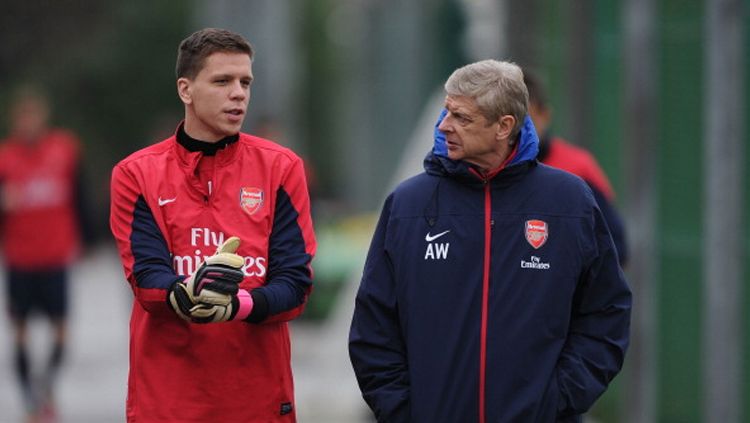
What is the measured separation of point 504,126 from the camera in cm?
564

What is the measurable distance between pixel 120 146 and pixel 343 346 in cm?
3518

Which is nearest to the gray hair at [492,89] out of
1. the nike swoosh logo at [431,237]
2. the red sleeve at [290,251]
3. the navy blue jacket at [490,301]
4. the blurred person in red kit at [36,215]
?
the navy blue jacket at [490,301]

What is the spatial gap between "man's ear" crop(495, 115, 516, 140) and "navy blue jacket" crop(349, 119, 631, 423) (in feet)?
0.19

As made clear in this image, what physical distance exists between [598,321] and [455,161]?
26.3 inches

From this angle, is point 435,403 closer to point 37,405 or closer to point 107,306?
point 37,405

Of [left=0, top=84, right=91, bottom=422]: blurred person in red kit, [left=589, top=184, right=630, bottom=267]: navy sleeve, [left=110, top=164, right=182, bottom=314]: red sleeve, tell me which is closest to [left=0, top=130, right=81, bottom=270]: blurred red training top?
[left=0, top=84, right=91, bottom=422]: blurred person in red kit

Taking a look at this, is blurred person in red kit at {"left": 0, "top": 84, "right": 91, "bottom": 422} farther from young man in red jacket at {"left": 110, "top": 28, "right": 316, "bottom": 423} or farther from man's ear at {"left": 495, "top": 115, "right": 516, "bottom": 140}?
man's ear at {"left": 495, "top": 115, "right": 516, "bottom": 140}

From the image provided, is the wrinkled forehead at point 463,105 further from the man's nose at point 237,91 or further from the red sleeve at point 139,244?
the red sleeve at point 139,244

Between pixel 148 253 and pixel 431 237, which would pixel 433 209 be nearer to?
pixel 431 237

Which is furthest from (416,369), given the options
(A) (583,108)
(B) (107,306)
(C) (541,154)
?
(B) (107,306)

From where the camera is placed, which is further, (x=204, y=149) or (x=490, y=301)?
(x=204, y=149)

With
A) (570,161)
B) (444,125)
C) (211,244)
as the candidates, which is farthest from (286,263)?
(570,161)

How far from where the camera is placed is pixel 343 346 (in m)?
15.9

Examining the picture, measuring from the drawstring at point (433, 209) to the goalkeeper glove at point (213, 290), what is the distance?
593 millimetres
